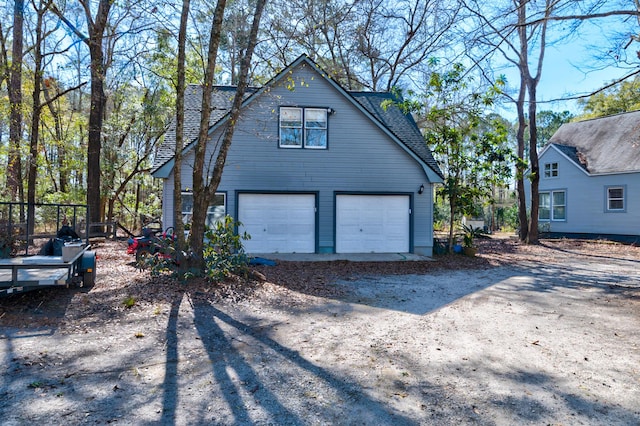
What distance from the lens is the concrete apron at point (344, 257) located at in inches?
480

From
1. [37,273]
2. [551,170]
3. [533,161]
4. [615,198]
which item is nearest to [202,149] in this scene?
[37,273]

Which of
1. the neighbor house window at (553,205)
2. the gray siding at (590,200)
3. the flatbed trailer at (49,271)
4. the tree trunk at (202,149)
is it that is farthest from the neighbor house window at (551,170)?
the flatbed trailer at (49,271)

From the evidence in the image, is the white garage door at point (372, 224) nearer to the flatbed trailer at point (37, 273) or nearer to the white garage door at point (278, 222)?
the white garage door at point (278, 222)

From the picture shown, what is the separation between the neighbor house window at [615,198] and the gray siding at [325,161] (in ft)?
37.5

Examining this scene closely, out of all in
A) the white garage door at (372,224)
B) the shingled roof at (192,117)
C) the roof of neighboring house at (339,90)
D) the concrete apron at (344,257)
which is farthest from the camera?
the white garage door at (372,224)

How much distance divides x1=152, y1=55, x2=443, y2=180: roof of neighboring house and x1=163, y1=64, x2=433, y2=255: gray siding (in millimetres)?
286

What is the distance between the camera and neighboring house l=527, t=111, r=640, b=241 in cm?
1880

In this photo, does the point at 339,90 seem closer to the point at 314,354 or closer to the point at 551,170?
the point at 314,354

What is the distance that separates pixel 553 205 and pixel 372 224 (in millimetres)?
14069

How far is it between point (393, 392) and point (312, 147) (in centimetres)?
1043

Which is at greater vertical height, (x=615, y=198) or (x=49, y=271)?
(x=615, y=198)

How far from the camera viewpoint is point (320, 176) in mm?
13273

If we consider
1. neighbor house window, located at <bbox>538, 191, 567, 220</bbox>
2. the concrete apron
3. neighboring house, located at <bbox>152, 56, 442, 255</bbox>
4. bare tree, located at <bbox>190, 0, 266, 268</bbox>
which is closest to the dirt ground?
bare tree, located at <bbox>190, 0, 266, 268</bbox>

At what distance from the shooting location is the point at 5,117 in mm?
16344
